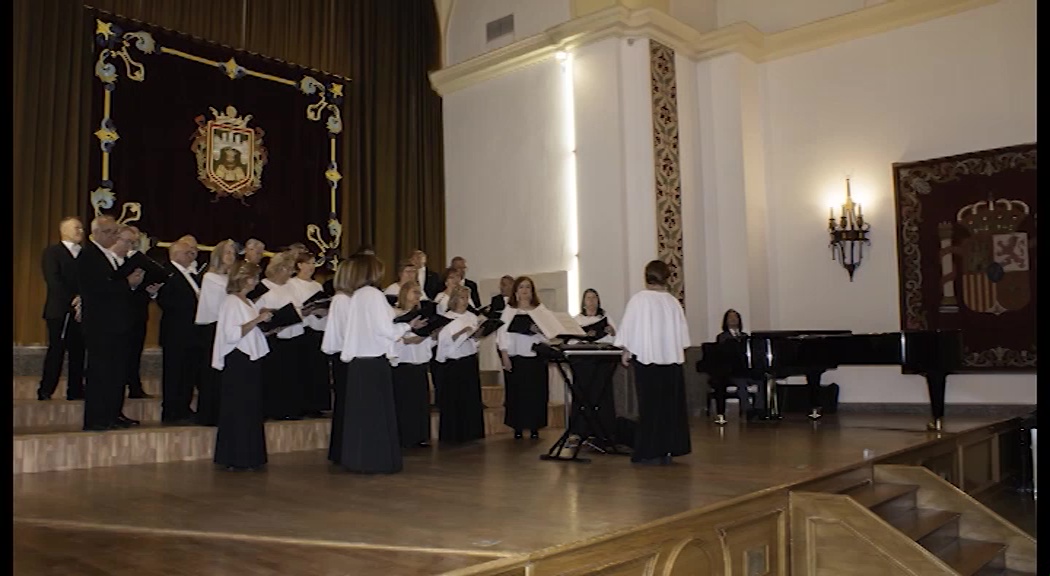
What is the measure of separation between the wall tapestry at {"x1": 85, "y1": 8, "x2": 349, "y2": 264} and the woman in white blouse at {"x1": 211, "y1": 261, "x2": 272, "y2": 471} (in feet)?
12.9

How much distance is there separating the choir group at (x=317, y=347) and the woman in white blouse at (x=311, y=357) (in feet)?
0.04

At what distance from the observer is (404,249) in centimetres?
1159

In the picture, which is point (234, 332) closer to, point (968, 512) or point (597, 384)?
point (597, 384)

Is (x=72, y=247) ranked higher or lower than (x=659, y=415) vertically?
higher

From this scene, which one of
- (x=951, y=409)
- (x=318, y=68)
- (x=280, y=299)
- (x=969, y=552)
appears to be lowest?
(x=969, y=552)

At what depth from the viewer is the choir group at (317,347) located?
18.6 ft

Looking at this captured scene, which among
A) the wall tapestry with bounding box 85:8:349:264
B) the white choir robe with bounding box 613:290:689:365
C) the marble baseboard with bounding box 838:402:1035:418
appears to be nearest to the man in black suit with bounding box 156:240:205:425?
the wall tapestry with bounding box 85:8:349:264

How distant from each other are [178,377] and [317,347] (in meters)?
1.11

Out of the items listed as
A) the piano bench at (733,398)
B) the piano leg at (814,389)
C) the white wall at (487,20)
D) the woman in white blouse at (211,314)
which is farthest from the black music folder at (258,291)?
the white wall at (487,20)

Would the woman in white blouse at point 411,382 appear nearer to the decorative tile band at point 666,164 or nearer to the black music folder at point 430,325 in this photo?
the black music folder at point 430,325

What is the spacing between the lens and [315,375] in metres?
7.36

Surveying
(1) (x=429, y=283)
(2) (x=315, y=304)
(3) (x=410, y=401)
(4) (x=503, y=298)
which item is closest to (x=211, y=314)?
(2) (x=315, y=304)

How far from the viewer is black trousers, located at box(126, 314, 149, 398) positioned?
651cm
